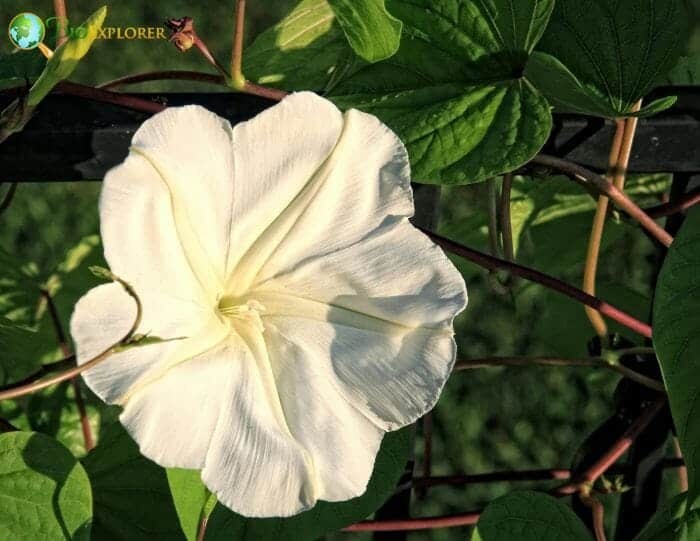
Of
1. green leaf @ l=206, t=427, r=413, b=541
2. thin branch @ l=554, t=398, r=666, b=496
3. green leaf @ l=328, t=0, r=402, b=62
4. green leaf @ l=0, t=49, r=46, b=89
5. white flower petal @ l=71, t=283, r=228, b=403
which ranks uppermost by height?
green leaf @ l=328, t=0, r=402, b=62

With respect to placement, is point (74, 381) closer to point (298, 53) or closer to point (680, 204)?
point (298, 53)

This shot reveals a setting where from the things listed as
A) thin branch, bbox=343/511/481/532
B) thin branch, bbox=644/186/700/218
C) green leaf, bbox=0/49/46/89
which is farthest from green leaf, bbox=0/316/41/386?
thin branch, bbox=644/186/700/218

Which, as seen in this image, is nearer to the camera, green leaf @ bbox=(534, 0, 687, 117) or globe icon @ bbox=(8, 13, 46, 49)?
globe icon @ bbox=(8, 13, 46, 49)

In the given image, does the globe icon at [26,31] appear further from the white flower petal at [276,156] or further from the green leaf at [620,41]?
the green leaf at [620,41]

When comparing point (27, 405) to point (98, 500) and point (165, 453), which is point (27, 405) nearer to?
point (98, 500)

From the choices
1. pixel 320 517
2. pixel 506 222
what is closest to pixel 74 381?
pixel 320 517

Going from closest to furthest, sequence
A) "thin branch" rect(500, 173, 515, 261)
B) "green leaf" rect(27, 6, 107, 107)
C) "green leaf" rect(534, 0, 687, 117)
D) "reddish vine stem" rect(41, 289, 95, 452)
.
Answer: "green leaf" rect(27, 6, 107, 107)
"green leaf" rect(534, 0, 687, 117)
"thin branch" rect(500, 173, 515, 261)
"reddish vine stem" rect(41, 289, 95, 452)

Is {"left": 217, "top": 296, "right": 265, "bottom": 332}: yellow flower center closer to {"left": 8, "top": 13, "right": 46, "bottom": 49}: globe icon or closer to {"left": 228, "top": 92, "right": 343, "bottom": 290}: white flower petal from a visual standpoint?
{"left": 228, "top": 92, "right": 343, "bottom": 290}: white flower petal
